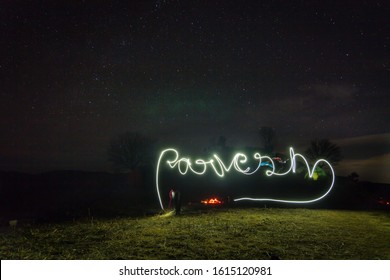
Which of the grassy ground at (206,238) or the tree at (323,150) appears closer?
the grassy ground at (206,238)

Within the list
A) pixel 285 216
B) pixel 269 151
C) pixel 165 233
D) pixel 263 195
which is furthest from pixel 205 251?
pixel 269 151

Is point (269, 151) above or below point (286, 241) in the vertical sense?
above

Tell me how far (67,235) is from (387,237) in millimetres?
8704

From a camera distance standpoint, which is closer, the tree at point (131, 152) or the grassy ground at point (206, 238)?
the grassy ground at point (206, 238)

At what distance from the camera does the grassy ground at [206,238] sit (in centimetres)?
834

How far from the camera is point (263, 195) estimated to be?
2456 cm

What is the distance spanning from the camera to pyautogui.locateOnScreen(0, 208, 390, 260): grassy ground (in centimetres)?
834

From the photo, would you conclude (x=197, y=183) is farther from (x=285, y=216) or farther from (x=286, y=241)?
(x=286, y=241)

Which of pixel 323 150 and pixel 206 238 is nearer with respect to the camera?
pixel 206 238

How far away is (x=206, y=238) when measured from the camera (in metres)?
9.80

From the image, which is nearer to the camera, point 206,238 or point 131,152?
point 206,238

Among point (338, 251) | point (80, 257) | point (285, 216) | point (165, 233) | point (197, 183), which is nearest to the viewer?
point (80, 257)

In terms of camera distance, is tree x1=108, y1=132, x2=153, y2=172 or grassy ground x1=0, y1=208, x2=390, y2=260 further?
tree x1=108, y1=132, x2=153, y2=172

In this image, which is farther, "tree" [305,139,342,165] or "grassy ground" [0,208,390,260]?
"tree" [305,139,342,165]
